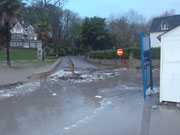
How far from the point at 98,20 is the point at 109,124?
4593cm

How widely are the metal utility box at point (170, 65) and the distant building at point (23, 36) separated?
70.6m

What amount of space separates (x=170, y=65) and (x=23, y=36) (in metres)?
77.1

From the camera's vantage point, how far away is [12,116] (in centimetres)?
621

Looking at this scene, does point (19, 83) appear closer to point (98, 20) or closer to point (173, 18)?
point (173, 18)

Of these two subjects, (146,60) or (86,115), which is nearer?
(86,115)

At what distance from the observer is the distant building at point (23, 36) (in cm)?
7262

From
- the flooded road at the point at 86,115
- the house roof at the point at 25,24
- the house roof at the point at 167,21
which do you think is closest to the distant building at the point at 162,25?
the house roof at the point at 167,21

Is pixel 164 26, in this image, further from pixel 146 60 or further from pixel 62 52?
pixel 62 52

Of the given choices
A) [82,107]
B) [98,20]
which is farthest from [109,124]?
[98,20]

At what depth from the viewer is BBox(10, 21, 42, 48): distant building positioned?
72.6 m

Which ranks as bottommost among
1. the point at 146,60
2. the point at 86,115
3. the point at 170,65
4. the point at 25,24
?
the point at 86,115

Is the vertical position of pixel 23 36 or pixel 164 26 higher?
pixel 23 36

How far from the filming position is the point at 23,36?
77.5 meters

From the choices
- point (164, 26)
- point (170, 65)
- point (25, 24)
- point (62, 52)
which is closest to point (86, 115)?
point (170, 65)
